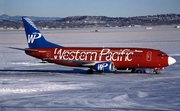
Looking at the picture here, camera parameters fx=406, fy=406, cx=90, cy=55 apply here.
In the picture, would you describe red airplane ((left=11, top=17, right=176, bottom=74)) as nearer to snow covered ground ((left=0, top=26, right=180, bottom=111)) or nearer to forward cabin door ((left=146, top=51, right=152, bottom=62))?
forward cabin door ((left=146, top=51, right=152, bottom=62))

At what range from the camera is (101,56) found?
47.9 m

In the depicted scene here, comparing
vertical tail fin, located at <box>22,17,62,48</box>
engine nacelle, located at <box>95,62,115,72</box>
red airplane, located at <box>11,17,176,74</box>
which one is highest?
vertical tail fin, located at <box>22,17,62,48</box>

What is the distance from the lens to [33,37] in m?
51.6

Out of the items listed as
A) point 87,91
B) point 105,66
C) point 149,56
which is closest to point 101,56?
point 105,66

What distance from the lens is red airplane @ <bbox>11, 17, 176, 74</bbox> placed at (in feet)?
151

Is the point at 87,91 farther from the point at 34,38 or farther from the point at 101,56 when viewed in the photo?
the point at 34,38

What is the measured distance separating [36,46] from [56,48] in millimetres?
3020

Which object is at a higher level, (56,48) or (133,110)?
(56,48)

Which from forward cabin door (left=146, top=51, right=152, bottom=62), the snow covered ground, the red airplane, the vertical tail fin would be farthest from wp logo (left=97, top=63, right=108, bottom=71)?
the vertical tail fin

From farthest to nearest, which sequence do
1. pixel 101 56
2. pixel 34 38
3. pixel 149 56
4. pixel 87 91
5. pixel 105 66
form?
1. pixel 34 38
2. pixel 101 56
3. pixel 105 66
4. pixel 149 56
5. pixel 87 91

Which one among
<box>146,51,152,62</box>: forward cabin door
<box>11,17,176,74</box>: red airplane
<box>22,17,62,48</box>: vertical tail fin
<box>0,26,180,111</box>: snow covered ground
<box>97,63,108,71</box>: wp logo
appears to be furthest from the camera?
<box>22,17,62,48</box>: vertical tail fin

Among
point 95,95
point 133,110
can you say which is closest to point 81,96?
point 95,95

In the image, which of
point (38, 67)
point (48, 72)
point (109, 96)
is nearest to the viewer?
point (109, 96)

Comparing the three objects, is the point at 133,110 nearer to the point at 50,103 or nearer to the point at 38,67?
the point at 50,103
